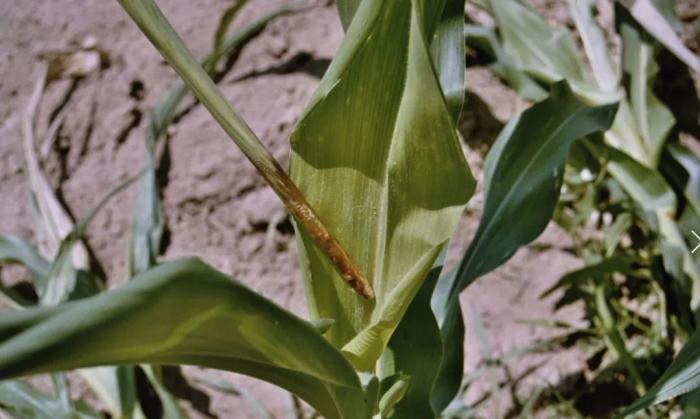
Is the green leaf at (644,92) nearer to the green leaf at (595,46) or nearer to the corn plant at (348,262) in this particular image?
the green leaf at (595,46)

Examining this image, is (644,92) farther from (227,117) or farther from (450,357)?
(227,117)

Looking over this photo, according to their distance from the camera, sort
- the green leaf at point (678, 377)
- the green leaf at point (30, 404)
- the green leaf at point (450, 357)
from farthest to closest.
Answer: the green leaf at point (30, 404), the green leaf at point (450, 357), the green leaf at point (678, 377)

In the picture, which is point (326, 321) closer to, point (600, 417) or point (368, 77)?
point (368, 77)

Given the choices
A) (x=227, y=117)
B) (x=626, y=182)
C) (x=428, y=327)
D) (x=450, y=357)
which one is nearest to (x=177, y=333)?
(x=227, y=117)

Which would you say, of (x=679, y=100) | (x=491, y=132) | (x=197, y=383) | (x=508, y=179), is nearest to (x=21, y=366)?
(x=508, y=179)

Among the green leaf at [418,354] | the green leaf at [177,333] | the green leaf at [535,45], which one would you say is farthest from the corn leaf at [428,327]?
the green leaf at [535,45]

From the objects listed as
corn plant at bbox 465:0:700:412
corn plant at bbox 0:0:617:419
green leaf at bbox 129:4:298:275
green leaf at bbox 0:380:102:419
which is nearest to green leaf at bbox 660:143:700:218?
corn plant at bbox 465:0:700:412

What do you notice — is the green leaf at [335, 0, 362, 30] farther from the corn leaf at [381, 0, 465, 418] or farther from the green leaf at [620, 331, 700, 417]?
the green leaf at [620, 331, 700, 417]
